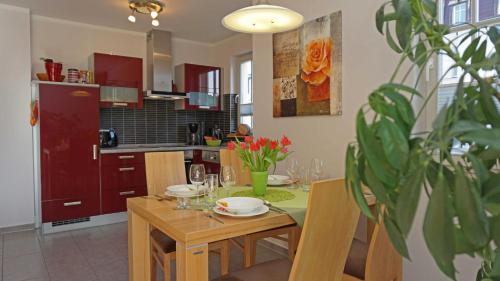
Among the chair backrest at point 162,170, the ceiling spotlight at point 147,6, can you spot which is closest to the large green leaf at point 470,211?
the chair backrest at point 162,170

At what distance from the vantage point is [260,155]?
1.95 metres

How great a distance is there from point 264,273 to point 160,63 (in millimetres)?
3808

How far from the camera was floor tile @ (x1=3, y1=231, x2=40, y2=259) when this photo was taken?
3092mm

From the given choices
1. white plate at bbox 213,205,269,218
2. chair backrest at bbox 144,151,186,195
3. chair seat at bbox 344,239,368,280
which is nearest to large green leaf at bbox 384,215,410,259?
white plate at bbox 213,205,269,218

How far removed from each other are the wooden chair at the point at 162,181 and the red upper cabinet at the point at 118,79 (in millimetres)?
2138

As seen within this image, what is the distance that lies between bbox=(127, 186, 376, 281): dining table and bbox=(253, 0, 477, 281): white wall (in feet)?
2.28

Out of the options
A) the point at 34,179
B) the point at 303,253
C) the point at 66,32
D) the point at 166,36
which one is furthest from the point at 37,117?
the point at 303,253

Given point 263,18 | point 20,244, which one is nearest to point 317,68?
point 263,18

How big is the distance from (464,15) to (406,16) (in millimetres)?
1764

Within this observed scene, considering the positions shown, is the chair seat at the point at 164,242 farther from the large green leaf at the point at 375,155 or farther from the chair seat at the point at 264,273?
the large green leaf at the point at 375,155

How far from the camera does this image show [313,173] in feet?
7.09

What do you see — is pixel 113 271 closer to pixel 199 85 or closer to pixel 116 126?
pixel 116 126

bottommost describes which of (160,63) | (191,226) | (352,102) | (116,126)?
(191,226)

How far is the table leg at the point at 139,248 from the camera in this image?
1.88 m
